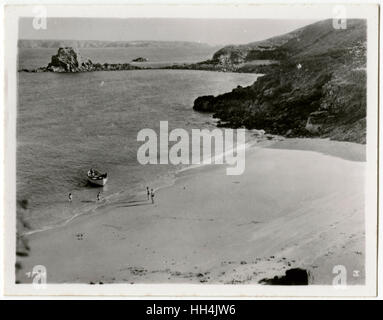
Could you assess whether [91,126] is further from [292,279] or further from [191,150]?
[292,279]

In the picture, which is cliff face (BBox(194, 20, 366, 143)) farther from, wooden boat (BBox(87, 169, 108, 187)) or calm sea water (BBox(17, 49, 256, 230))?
wooden boat (BBox(87, 169, 108, 187))

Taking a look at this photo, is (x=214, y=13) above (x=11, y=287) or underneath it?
above

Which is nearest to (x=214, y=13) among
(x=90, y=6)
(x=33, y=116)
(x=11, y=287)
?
(x=90, y=6)

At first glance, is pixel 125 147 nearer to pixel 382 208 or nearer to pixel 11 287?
pixel 11 287

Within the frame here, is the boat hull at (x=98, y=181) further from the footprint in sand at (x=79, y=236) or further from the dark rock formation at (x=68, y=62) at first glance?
the dark rock formation at (x=68, y=62)

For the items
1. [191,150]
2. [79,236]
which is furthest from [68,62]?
[79,236]

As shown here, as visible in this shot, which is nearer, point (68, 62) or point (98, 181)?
point (68, 62)
